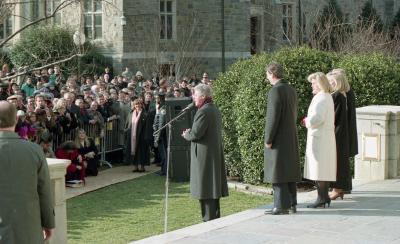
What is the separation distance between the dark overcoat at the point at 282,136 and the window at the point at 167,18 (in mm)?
28251

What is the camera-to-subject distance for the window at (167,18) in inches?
1476

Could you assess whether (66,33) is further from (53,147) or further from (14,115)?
(14,115)

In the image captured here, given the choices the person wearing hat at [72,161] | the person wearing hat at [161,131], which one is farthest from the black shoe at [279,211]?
the person wearing hat at [161,131]

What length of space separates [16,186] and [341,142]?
18.1ft

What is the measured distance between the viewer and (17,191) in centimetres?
595

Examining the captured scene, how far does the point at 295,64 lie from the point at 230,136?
74.0 inches

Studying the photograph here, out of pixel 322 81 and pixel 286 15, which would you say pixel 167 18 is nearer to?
pixel 286 15

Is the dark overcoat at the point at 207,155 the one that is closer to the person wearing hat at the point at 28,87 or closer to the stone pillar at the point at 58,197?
the stone pillar at the point at 58,197

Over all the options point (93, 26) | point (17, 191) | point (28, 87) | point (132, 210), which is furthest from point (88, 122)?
point (93, 26)

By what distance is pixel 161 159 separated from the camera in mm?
17047

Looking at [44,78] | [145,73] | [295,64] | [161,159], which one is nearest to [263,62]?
[295,64]

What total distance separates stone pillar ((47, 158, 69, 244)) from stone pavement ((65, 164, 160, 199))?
5934 millimetres

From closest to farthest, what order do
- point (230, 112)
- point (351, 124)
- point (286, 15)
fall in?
point (351, 124), point (230, 112), point (286, 15)

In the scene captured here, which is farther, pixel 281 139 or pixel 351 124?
pixel 351 124
